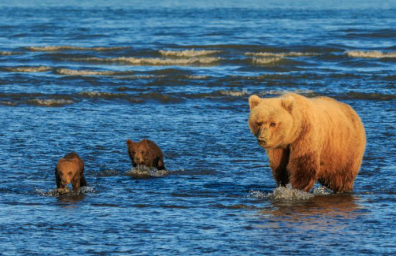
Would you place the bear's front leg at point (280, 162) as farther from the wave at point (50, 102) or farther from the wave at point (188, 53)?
the wave at point (188, 53)

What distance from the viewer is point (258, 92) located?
22734 mm

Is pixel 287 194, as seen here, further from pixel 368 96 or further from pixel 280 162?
pixel 368 96

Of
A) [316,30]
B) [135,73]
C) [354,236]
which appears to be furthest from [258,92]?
[316,30]

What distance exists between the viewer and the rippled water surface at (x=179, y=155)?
8656 millimetres

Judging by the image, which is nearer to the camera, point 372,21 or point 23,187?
point 23,187

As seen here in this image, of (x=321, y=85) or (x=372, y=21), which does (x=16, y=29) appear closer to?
(x=372, y=21)

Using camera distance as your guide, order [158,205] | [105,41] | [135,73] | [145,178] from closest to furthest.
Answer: [158,205] < [145,178] < [135,73] < [105,41]

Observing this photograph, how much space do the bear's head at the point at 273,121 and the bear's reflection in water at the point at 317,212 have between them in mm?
762

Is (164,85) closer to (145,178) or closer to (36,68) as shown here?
(36,68)

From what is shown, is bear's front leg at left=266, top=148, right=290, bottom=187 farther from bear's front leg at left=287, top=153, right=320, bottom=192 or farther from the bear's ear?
the bear's ear

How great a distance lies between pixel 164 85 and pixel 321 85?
4.21m

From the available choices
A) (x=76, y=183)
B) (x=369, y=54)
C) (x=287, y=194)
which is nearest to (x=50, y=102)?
(x=76, y=183)

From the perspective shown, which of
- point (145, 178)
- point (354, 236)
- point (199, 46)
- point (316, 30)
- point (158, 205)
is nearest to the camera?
point (354, 236)

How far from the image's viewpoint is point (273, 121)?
931cm
